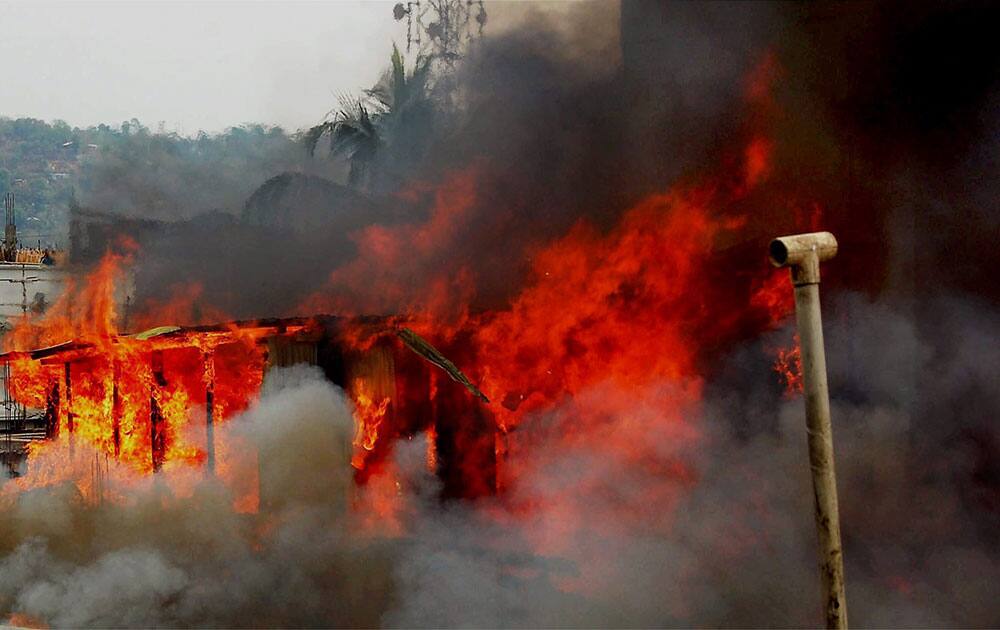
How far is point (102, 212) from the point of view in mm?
16141

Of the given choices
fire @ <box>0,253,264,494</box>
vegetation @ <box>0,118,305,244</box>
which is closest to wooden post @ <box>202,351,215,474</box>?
fire @ <box>0,253,264,494</box>

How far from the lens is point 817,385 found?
3.16 meters

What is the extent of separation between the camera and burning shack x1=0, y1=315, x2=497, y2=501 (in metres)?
9.41

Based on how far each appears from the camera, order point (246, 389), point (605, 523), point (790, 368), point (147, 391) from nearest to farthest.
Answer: point (790, 368)
point (605, 523)
point (246, 389)
point (147, 391)

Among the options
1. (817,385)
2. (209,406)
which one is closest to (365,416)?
(209,406)

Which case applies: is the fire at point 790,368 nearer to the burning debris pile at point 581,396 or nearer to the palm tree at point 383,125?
the burning debris pile at point 581,396

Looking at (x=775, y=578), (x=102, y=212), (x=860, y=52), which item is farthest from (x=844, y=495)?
(x=102, y=212)

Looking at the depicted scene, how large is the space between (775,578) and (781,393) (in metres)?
1.94

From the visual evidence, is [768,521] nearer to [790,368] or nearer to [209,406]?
[790,368]

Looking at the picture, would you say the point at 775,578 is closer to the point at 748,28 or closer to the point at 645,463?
the point at 645,463

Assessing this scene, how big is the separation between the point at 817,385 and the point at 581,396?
6.48 metres

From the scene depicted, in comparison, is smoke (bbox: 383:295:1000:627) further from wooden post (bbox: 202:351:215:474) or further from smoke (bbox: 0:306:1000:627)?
wooden post (bbox: 202:351:215:474)

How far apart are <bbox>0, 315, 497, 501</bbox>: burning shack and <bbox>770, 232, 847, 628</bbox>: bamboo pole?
6183 millimetres

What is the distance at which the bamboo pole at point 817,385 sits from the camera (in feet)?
10.3
